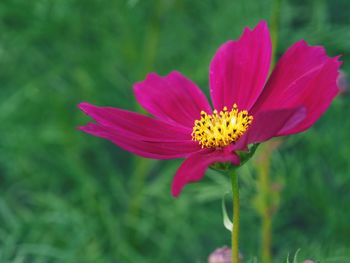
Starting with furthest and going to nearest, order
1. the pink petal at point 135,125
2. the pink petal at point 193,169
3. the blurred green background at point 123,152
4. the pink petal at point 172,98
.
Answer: the blurred green background at point 123,152 < the pink petal at point 172,98 < the pink petal at point 135,125 < the pink petal at point 193,169

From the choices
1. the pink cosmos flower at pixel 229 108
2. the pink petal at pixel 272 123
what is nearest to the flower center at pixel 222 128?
the pink cosmos flower at pixel 229 108

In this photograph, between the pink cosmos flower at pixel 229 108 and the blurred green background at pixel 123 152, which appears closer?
the pink cosmos flower at pixel 229 108

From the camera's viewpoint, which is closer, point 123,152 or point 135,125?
point 135,125

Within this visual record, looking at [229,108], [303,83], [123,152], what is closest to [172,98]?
[229,108]

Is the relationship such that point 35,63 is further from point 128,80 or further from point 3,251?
point 3,251

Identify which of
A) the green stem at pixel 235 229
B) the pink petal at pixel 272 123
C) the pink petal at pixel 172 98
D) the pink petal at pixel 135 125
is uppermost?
the pink petal at pixel 172 98

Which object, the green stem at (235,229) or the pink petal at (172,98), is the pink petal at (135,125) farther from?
the green stem at (235,229)

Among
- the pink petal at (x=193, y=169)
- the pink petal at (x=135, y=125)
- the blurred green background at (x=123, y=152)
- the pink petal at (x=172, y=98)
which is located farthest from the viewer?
the blurred green background at (x=123, y=152)

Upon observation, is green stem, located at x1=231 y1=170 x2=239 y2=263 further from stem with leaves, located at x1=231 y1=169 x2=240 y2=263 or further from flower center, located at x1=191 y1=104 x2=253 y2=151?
flower center, located at x1=191 y1=104 x2=253 y2=151

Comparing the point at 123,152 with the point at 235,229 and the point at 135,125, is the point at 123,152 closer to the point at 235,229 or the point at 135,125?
the point at 135,125
